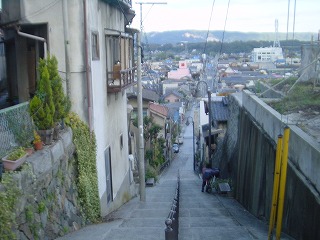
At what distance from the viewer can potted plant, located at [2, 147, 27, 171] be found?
638cm

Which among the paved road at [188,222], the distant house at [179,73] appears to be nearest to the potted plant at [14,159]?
the paved road at [188,222]

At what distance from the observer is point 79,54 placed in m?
10.1

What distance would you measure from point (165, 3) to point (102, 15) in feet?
17.2

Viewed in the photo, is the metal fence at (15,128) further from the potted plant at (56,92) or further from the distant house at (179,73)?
the distant house at (179,73)

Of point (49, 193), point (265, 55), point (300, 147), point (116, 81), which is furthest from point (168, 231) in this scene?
point (265, 55)

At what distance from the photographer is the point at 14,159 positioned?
660 centimetres

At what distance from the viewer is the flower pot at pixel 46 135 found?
8.09 metres

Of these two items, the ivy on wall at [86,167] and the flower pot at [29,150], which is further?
the ivy on wall at [86,167]

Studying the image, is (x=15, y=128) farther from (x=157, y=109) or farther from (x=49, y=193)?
(x=157, y=109)

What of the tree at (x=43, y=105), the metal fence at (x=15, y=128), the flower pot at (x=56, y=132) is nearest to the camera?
the metal fence at (x=15, y=128)

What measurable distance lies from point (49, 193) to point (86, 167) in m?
2.52

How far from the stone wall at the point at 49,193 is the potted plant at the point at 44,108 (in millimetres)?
327

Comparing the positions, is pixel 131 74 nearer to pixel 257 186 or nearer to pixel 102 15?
pixel 102 15

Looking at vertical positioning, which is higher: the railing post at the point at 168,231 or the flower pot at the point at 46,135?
the flower pot at the point at 46,135
